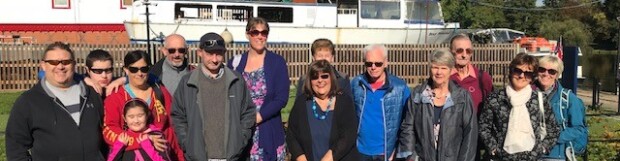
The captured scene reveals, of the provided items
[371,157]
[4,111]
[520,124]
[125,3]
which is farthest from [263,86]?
[125,3]

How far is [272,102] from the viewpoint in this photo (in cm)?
484

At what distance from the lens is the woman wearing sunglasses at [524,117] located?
443cm

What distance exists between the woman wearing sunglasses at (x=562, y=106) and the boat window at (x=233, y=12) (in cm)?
2078

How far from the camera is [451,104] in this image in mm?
4461

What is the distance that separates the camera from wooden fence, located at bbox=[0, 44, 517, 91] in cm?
1808

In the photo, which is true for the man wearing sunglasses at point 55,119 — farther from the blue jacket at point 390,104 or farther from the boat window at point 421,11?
the boat window at point 421,11

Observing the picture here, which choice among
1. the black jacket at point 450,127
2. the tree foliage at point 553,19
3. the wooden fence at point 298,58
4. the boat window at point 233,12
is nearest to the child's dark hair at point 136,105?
the black jacket at point 450,127

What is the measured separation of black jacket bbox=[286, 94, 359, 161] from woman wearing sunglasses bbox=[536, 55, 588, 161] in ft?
4.77

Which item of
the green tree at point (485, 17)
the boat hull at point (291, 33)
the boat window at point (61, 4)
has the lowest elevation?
the boat hull at point (291, 33)

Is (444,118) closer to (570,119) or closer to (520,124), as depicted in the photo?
(520,124)

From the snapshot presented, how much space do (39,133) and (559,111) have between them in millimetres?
3695

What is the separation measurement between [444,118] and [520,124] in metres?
0.55

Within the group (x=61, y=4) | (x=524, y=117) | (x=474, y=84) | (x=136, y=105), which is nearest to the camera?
(x=136, y=105)

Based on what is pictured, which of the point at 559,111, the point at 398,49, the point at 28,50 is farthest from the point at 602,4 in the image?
the point at 559,111
